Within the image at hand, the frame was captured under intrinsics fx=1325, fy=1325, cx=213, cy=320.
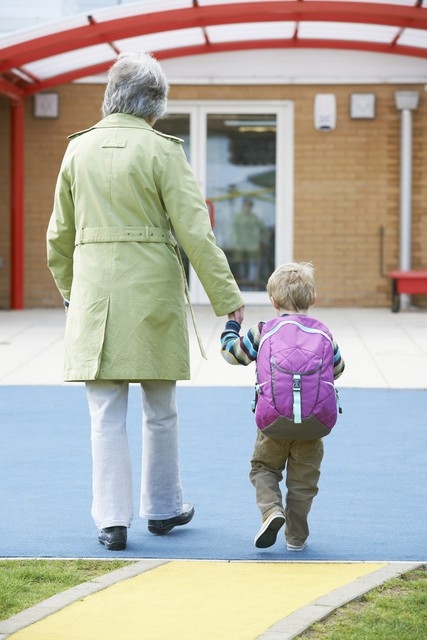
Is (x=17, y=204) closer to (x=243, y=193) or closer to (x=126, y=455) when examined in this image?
(x=243, y=193)

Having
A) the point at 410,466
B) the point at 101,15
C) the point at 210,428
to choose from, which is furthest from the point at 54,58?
the point at 410,466

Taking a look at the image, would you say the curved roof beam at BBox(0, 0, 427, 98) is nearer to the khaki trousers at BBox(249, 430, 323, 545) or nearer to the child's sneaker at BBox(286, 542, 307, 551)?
the khaki trousers at BBox(249, 430, 323, 545)

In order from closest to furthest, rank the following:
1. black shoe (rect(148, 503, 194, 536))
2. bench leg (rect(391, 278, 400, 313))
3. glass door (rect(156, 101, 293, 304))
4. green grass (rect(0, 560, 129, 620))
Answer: green grass (rect(0, 560, 129, 620)), black shoe (rect(148, 503, 194, 536)), bench leg (rect(391, 278, 400, 313)), glass door (rect(156, 101, 293, 304))

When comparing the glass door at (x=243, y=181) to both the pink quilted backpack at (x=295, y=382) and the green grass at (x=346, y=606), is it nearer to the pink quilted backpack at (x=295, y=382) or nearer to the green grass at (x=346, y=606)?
the pink quilted backpack at (x=295, y=382)

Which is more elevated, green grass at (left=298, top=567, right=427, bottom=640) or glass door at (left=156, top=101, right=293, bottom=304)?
glass door at (left=156, top=101, right=293, bottom=304)

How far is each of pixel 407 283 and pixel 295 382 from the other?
466 inches

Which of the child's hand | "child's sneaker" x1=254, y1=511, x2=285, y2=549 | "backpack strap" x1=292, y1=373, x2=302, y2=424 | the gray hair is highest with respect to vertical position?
the gray hair

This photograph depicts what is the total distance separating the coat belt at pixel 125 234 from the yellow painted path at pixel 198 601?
1.24m

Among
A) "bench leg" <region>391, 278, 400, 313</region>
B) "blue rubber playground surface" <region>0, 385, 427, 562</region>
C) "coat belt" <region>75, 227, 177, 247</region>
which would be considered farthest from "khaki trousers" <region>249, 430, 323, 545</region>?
"bench leg" <region>391, 278, 400, 313</region>

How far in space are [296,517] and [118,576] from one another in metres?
0.79

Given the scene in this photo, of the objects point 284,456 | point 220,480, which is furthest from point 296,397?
point 220,480

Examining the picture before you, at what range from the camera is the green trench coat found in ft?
16.6

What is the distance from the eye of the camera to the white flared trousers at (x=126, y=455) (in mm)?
5109

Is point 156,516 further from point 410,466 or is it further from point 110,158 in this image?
point 410,466
